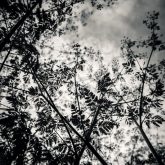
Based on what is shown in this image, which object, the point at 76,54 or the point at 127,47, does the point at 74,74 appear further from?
the point at 127,47

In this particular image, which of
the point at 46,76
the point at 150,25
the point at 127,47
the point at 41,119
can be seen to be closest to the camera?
the point at 41,119

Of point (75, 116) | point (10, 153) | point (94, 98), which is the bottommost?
point (10, 153)

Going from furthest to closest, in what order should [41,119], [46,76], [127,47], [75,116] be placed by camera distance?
[127,47] < [46,76] < [41,119] < [75,116]

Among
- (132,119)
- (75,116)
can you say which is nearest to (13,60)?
(75,116)

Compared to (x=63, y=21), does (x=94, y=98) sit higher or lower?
lower

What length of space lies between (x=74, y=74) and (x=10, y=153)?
13.4 ft

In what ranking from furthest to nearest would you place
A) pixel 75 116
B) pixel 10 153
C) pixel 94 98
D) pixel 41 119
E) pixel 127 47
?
1. pixel 127 47
2. pixel 41 119
3. pixel 94 98
4. pixel 75 116
5. pixel 10 153

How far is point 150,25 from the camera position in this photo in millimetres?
9695

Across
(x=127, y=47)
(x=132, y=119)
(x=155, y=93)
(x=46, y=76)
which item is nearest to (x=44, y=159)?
(x=46, y=76)

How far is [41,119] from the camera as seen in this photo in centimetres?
780

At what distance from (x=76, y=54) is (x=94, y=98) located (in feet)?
8.91

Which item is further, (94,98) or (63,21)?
(63,21)

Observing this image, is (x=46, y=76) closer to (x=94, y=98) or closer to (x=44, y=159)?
(x=94, y=98)

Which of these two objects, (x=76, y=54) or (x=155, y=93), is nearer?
(x=155, y=93)
